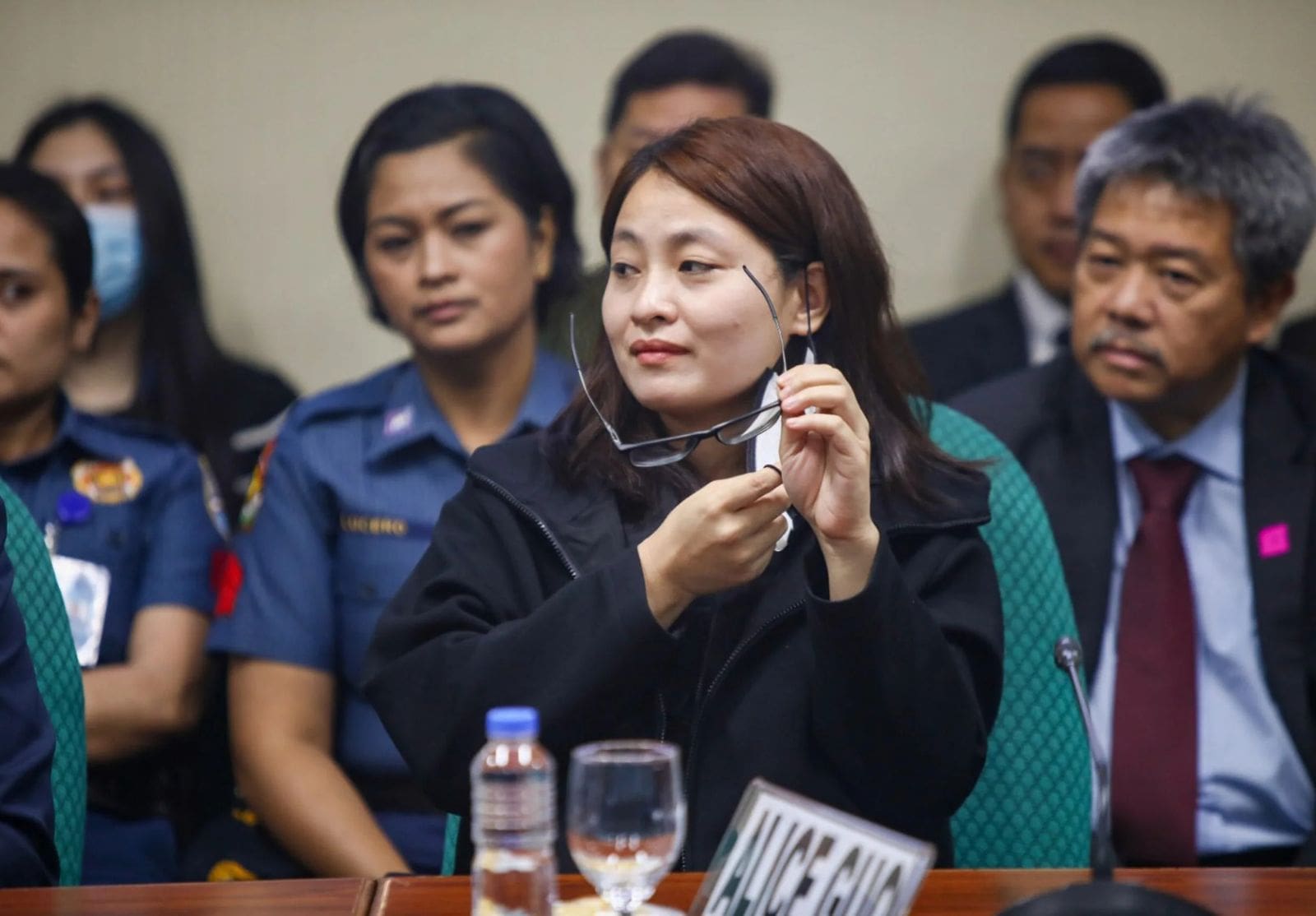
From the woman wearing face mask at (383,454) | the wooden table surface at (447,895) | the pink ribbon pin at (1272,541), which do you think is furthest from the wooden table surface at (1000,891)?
the pink ribbon pin at (1272,541)

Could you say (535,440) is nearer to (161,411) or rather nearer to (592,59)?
(161,411)

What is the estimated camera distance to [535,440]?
174 cm

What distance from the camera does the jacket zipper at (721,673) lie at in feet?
5.10

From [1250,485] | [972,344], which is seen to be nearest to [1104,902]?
[1250,485]

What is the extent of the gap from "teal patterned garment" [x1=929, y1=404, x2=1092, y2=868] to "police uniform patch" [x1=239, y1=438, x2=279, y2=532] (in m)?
1.14

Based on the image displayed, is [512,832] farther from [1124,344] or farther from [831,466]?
[1124,344]

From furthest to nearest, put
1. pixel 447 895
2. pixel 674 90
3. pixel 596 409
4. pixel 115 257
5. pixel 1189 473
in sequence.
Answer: pixel 674 90
pixel 115 257
pixel 1189 473
pixel 596 409
pixel 447 895

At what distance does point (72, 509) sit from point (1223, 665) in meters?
1.69

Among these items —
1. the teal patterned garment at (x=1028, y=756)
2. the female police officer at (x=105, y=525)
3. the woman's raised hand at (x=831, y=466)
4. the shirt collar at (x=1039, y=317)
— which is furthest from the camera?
the shirt collar at (x=1039, y=317)

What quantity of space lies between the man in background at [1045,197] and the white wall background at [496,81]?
10 cm

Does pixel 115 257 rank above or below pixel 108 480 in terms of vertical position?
above

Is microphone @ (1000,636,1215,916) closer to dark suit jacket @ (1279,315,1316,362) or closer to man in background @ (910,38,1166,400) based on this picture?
man in background @ (910,38,1166,400)

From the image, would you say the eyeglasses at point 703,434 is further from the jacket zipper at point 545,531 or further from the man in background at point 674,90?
the man in background at point 674,90

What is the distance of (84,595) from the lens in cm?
241
